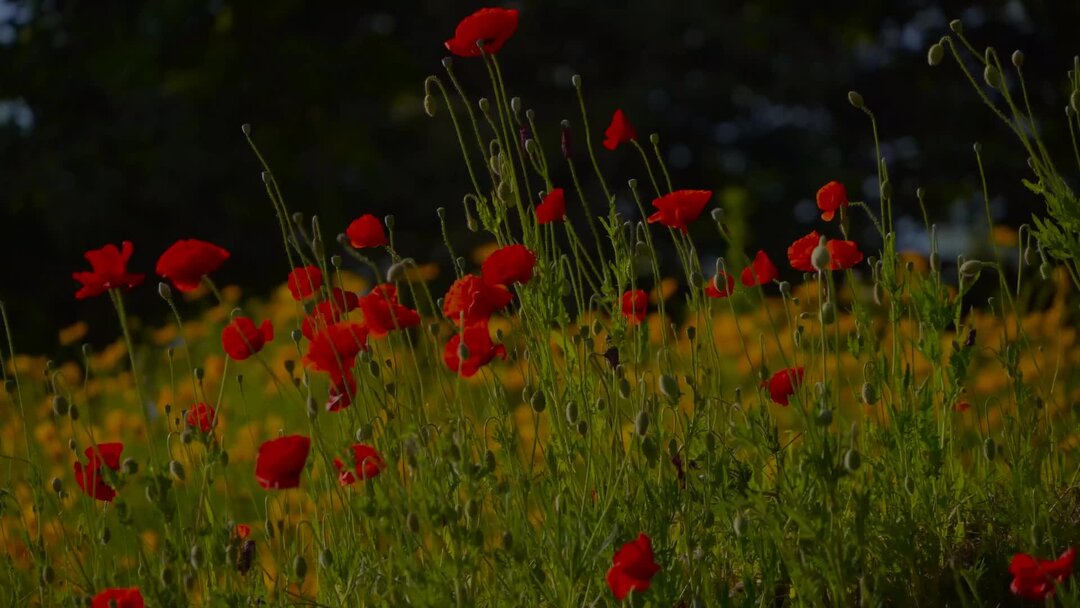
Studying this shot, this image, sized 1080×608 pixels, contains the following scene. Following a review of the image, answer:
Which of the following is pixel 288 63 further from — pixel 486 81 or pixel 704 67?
pixel 704 67

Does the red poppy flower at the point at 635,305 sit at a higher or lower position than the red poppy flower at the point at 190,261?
lower

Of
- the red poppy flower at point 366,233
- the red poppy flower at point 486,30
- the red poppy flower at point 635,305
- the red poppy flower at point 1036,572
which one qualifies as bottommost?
the red poppy flower at point 1036,572

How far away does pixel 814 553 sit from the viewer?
199cm

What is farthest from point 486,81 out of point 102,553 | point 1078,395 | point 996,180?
point 102,553

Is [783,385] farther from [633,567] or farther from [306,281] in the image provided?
[306,281]

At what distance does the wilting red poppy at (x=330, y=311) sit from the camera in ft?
7.07

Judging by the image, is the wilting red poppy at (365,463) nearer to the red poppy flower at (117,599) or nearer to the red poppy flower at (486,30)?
the red poppy flower at (117,599)

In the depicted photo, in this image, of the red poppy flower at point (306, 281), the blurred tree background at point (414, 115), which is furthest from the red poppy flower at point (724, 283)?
the blurred tree background at point (414, 115)

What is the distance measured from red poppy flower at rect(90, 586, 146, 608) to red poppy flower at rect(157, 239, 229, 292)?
17.0 inches

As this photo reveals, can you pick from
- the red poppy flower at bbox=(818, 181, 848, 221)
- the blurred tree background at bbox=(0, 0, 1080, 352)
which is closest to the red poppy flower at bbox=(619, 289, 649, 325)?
the red poppy flower at bbox=(818, 181, 848, 221)

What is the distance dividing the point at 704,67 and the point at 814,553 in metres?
7.20

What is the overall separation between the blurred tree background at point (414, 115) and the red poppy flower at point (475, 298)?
6432mm

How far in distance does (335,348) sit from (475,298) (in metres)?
0.21

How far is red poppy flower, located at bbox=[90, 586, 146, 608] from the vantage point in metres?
1.79
